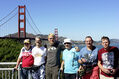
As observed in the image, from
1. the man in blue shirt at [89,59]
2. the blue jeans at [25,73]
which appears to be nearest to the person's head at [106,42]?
the man in blue shirt at [89,59]

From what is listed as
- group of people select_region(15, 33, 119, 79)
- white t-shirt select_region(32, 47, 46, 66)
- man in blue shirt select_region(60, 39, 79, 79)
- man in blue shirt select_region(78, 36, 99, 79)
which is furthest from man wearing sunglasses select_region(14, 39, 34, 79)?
man in blue shirt select_region(78, 36, 99, 79)

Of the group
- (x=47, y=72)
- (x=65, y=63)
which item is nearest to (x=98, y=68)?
(x=65, y=63)

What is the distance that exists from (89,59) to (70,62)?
0.38 metres

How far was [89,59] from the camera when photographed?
267cm

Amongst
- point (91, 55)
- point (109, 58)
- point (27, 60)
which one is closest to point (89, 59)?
point (91, 55)

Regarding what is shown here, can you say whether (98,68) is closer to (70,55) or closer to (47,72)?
(70,55)

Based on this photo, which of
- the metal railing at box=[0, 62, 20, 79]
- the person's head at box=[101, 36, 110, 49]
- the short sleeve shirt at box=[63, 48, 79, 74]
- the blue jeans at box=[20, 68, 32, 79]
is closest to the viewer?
the person's head at box=[101, 36, 110, 49]

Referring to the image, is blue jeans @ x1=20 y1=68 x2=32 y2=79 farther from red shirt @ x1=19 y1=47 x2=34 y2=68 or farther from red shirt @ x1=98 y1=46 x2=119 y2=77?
red shirt @ x1=98 y1=46 x2=119 y2=77

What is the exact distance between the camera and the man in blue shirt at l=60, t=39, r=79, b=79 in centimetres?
289

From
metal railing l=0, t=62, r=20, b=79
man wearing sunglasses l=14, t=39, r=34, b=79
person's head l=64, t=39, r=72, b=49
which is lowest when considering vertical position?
metal railing l=0, t=62, r=20, b=79

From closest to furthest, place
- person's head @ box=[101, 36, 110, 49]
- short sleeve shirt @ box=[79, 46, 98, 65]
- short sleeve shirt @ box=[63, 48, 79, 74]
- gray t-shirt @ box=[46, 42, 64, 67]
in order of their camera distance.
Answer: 1. person's head @ box=[101, 36, 110, 49]
2. short sleeve shirt @ box=[79, 46, 98, 65]
3. short sleeve shirt @ box=[63, 48, 79, 74]
4. gray t-shirt @ box=[46, 42, 64, 67]

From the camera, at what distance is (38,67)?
124 inches

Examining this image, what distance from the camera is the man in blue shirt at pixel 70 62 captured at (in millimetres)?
2889

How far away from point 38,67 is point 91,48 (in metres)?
1.11
